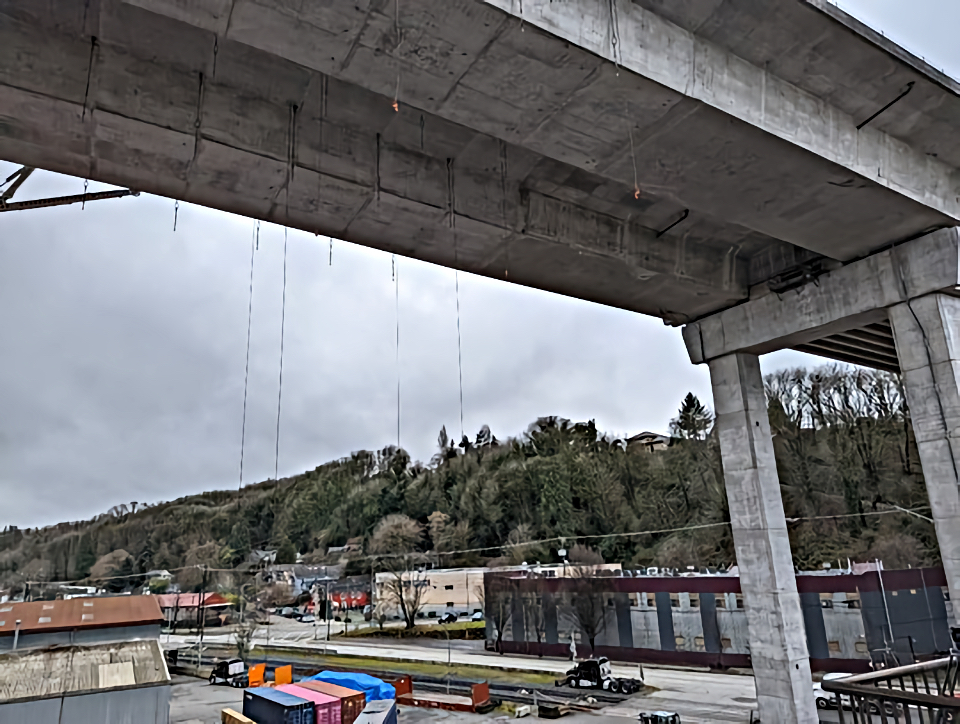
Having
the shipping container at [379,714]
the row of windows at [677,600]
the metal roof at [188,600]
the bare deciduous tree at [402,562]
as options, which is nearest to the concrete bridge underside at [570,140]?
the shipping container at [379,714]

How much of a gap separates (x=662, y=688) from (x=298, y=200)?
897 inches

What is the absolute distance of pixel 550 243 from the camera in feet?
31.4

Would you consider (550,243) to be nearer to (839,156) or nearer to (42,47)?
(839,156)

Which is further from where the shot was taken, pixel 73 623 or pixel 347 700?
pixel 73 623

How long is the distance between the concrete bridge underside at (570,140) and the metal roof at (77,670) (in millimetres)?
12478

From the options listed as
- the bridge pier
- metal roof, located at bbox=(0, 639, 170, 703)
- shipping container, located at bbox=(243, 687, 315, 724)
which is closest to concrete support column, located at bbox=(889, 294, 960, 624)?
the bridge pier

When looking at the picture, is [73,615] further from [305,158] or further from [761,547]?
[761,547]

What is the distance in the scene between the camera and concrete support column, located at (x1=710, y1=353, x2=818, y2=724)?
424 inches

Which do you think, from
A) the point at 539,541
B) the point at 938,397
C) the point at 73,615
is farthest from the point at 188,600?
the point at 938,397

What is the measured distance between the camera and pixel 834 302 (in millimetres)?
10781

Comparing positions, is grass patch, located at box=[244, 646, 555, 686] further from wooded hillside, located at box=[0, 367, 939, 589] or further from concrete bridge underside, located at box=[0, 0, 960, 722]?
concrete bridge underside, located at box=[0, 0, 960, 722]

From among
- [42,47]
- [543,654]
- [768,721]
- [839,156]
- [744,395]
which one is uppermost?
[42,47]

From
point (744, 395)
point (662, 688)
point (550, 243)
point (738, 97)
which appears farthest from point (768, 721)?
point (662, 688)

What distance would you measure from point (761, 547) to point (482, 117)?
9.82m
